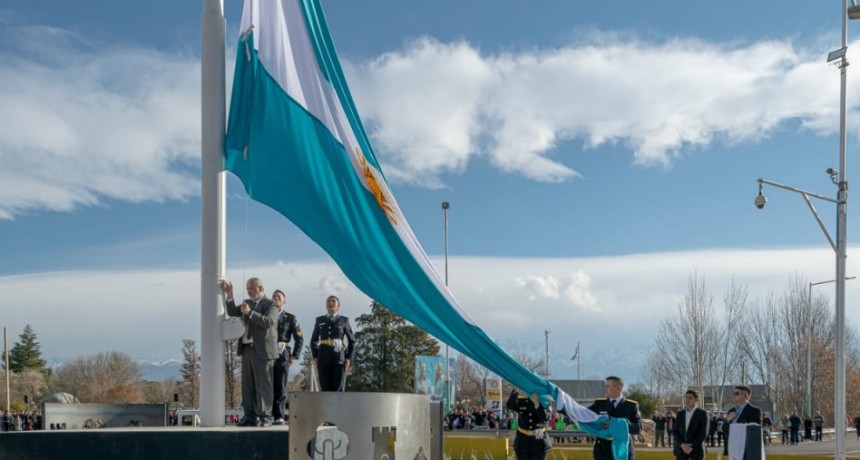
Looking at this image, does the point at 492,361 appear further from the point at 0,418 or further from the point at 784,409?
the point at 784,409

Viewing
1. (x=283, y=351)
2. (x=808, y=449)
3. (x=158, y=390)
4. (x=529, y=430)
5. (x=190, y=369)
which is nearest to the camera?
(x=283, y=351)

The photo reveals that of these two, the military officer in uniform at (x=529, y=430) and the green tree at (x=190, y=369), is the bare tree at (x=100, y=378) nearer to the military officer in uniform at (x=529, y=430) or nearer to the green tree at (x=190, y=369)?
the green tree at (x=190, y=369)

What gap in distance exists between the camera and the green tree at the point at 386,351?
57531 millimetres

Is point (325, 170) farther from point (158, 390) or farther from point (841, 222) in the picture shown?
point (158, 390)

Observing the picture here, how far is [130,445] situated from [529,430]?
29.0ft

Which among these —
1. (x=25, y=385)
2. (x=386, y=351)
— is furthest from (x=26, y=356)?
(x=386, y=351)

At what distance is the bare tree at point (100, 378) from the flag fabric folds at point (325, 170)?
232ft

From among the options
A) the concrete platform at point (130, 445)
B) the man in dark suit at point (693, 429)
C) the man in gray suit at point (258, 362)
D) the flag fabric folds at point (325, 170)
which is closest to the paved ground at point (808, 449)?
the man in dark suit at point (693, 429)

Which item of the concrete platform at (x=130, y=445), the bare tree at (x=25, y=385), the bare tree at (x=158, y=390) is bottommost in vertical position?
the bare tree at (x=158, y=390)

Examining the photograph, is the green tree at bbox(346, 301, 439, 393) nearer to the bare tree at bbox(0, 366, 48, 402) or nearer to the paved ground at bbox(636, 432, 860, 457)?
the paved ground at bbox(636, 432, 860, 457)

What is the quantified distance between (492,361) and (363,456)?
8.82 ft

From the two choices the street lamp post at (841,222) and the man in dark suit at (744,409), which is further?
the street lamp post at (841,222)

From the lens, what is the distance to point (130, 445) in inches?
294

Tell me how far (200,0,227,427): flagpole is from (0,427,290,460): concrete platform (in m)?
1.57
